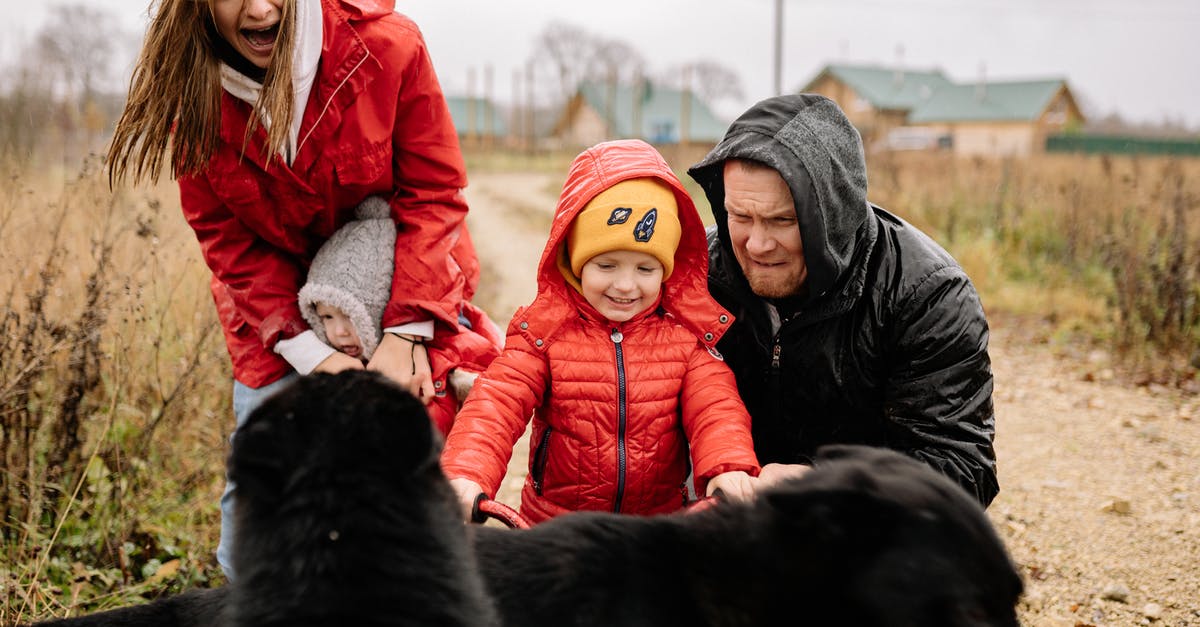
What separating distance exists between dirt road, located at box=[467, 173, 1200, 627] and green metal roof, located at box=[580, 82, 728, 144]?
5177cm

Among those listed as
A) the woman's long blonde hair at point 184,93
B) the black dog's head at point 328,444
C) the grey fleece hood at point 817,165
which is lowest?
the black dog's head at point 328,444

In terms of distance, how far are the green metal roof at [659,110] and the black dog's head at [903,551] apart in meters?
57.0

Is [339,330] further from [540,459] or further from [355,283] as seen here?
[540,459]

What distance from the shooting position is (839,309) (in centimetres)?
313

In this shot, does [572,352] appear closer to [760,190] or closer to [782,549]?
[760,190]

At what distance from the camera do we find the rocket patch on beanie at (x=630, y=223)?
3.09 meters

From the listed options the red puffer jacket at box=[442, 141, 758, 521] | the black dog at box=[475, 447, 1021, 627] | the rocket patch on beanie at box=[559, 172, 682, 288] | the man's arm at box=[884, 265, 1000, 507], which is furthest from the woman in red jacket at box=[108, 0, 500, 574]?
the man's arm at box=[884, 265, 1000, 507]

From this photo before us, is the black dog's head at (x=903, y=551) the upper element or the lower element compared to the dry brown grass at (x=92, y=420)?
upper

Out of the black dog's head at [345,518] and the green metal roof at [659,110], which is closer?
the black dog's head at [345,518]

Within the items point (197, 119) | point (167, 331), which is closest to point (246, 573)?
point (197, 119)

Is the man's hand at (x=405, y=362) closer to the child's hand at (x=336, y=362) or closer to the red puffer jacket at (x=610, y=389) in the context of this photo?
the child's hand at (x=336, y=362)

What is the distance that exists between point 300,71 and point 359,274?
28.3 inches

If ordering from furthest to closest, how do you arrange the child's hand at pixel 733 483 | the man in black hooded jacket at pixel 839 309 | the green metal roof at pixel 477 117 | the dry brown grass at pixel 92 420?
the green metal roof at pixel 477 117 < the dry brown grass at pixel 92 420 < the man in black hooded jacket at pixel 839 309 < the child's hand at pixel 733 483

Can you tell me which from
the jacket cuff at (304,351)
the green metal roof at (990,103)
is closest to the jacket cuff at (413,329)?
the jacket cuff at (304,351)
